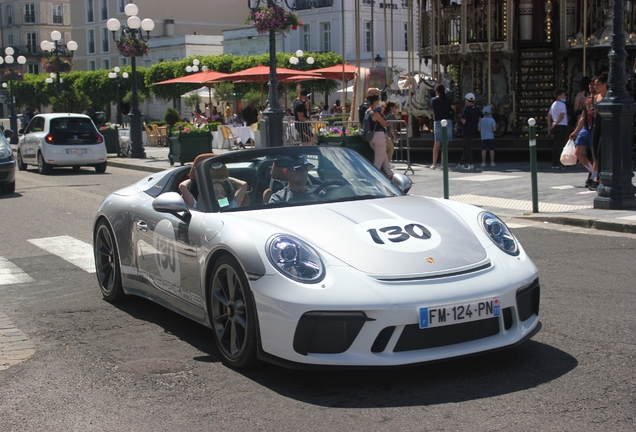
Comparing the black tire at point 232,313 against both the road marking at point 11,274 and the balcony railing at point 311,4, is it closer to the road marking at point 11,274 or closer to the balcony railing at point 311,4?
the road marking at point 11,274

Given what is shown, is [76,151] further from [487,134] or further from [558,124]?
[558,124]

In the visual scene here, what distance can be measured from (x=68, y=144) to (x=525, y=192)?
1331 cm

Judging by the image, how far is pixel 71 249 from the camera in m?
10.2

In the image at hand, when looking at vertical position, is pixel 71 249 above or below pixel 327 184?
below

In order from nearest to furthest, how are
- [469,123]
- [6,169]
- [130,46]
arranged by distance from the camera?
[6,169], [469,123], [130,46]

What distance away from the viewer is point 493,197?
1432cm

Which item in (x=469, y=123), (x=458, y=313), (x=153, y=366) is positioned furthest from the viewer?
(x=469, y=123)

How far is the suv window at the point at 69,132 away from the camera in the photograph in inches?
918

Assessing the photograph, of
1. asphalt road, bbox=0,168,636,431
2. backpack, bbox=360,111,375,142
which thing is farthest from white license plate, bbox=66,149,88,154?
asphalt road, bbox=0,168,636,431

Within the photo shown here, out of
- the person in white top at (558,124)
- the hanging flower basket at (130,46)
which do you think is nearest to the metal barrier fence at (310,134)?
the person in white top at (558,124)

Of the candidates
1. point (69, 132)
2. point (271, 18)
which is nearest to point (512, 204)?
point (271, 18)

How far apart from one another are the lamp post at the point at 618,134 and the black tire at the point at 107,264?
7324 mm

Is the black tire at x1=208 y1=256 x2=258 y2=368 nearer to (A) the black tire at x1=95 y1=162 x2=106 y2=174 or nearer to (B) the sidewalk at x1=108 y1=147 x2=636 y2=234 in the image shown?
(B) the sidewalk at x1=108 y1=147 x2=636 y2=234

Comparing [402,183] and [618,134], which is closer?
[402,183]
